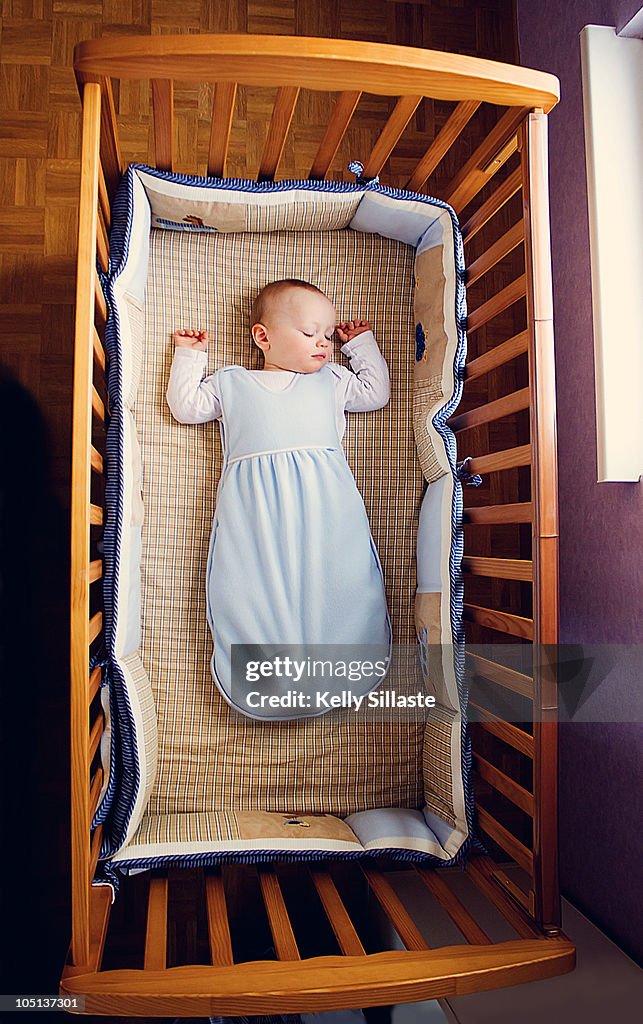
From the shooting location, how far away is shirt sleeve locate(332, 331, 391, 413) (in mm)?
1741

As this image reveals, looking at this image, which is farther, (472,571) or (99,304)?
(472,571)

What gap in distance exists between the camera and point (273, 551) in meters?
1.64

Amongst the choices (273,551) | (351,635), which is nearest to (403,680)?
(351,635)

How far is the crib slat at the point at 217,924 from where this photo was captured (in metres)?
1.22

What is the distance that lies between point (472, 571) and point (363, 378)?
47cm

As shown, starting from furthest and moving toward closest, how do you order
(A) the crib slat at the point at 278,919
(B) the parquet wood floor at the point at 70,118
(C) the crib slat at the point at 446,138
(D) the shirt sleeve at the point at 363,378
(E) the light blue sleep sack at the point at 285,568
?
(B) the parquet wood floor at the point at 70,118 < (D) the shirt sleeve at the point at 363,378 < (E) the light blue sleep sack at the point at 285,568 < (C) the crib slat at the point at 446,138 < (A) the crib slat at the point at 278,919

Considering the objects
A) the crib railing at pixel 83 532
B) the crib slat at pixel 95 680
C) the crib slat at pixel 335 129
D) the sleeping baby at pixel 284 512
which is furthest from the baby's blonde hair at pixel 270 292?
the crib slat at pixel 95 680

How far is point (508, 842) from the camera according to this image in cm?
143

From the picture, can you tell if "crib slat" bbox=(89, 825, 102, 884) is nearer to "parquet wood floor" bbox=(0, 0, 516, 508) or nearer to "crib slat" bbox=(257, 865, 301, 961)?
"crib slat" bbox=(257, 865, 301, 961)

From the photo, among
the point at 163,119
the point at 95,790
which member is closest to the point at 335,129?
the point at 163,119

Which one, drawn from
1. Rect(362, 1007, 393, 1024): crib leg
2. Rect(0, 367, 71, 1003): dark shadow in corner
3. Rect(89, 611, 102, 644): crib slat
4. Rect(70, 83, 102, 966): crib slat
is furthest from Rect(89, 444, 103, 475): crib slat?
Rect(362, 1007, 393, 1024): crib leg

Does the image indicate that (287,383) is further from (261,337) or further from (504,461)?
(504,461)

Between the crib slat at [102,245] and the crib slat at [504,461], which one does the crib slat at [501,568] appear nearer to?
the crib slat at [504,461]

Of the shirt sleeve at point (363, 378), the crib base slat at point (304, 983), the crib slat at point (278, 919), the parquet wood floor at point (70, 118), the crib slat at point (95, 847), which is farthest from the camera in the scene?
the parquet wood floor at point (70, 118)
